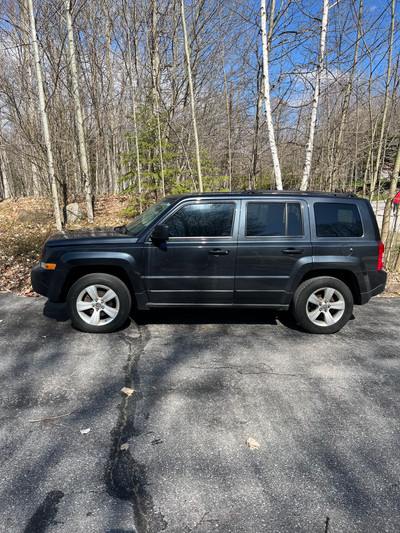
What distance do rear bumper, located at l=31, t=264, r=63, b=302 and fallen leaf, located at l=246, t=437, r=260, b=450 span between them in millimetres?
2994

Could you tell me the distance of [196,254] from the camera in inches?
163

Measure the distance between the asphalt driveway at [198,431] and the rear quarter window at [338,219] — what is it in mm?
1415

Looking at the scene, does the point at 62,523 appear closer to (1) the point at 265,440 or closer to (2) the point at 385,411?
(1) the point at 265,440

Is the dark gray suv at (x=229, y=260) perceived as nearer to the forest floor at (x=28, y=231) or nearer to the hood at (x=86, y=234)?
the hood at (x=86, y=234)

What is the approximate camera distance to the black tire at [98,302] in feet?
13.6

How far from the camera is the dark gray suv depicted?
4.13 m

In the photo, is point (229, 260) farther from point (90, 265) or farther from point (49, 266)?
point (49, 266)

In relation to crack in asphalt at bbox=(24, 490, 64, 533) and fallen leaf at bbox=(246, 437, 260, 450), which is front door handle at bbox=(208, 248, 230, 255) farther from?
crack in asphalt at bbox=(24, 490, 64, 533)

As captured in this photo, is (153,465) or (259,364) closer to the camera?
(153,465)

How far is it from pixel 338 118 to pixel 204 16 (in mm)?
6149

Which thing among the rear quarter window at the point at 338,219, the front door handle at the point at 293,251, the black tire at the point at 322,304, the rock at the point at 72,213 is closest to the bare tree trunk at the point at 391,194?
the rear quarter window at the point at 338,219

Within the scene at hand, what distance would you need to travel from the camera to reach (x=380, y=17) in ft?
23.3

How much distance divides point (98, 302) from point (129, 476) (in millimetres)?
2426

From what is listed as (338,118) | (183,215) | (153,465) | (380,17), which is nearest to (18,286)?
(183,215)
